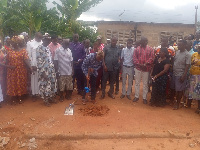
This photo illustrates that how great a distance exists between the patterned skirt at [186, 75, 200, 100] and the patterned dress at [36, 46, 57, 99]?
3.62 m

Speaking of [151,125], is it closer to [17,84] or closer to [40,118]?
[40,118]

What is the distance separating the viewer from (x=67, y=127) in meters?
4.19

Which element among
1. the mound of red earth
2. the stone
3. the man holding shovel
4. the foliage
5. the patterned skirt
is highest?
the foliage

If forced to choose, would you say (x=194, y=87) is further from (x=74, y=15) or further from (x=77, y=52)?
(x=74, y=15)

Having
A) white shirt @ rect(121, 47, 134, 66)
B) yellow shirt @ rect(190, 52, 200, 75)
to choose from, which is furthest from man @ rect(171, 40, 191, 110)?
white shirt @ rect(121, 47, 134, 66)

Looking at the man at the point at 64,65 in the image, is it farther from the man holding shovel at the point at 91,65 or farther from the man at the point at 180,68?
the man at the point at 180,68

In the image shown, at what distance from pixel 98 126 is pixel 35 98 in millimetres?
2381

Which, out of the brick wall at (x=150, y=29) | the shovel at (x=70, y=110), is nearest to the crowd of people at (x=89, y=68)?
the shovel at (x=70, y=110)

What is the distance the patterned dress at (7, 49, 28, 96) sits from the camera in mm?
5168

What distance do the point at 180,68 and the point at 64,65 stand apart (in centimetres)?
311

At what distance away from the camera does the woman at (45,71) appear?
5148mm

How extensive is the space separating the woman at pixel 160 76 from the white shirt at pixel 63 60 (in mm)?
2349

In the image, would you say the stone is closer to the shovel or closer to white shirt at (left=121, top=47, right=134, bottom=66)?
the shovel

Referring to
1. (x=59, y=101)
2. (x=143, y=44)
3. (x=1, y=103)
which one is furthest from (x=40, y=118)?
(x=143, y=44)
